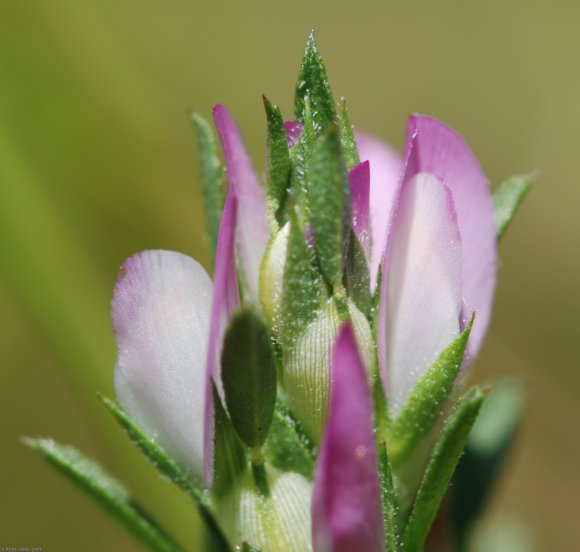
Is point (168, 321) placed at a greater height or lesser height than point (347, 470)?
greater

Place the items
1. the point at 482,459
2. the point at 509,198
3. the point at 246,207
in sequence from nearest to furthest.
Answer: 1. the point at 246,207
2. the point at 509,198
3. the point at 482,459

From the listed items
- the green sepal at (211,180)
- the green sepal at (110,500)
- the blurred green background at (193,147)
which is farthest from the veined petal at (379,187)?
the blurred green background at (193,147)

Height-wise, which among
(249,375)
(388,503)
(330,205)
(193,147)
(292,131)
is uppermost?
(193,147)

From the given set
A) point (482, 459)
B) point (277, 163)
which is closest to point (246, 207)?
point (277, 163)

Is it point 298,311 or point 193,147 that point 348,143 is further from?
point 193,147

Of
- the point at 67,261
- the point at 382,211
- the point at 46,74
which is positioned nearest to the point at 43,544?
the point at 67,261

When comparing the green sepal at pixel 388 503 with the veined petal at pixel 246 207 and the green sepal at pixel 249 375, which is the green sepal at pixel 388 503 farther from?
the veined petal at pixel 246 207

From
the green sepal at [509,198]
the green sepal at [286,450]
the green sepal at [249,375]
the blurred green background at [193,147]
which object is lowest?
the green sepal at [286,450]
